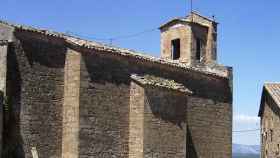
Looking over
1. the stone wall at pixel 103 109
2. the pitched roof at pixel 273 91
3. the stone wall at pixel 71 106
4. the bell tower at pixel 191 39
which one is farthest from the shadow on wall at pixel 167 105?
the bell tower at pixel 191 39

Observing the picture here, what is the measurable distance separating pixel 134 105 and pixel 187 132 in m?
3.54

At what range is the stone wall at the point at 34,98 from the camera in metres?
17.0

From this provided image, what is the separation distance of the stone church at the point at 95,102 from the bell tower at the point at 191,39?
8.23 ft

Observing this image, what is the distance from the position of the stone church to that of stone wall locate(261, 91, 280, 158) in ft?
7.40

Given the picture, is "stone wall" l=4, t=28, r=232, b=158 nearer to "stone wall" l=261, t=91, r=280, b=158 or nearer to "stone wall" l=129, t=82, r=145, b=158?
"stone wall" l=129, t=82, r=145, b=158

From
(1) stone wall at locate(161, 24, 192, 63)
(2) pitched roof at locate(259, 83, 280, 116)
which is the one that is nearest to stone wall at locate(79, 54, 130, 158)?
(2) pitched roof at locate(259, 83, 280, 116)

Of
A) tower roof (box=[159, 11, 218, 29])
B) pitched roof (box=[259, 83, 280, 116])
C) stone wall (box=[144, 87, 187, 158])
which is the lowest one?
stone wall (box=[144, 87, 187, 158])

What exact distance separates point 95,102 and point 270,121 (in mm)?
8216

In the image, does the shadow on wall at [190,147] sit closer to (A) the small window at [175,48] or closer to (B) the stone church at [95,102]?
(B) the stone church at [95,102]

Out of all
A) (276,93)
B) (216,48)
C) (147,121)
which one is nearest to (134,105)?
(147,121)

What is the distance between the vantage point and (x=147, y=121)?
19969 mm

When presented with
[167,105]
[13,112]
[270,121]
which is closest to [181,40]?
[270,121]

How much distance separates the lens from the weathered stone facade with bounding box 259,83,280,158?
2133cm

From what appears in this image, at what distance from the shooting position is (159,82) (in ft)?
68.1
